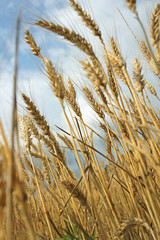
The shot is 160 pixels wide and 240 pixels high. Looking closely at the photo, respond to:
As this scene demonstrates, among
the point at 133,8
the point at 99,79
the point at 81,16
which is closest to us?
the point at 133,8

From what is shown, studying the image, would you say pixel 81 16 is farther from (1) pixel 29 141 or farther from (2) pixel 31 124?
(1) pixel 29 141

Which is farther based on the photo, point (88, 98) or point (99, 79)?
point (88, 98)

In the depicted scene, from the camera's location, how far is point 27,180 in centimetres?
231

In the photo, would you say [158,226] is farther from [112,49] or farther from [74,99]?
[112,49]

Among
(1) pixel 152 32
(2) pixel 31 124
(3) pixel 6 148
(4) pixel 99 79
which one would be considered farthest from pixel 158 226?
(2) pixel 31 124

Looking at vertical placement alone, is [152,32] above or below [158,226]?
above

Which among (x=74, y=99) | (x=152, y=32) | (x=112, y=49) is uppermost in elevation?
(x=112, y=49)

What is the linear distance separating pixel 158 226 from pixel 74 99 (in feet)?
3.66

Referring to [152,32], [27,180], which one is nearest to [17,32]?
[152,32]

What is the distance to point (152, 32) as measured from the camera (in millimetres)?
1149

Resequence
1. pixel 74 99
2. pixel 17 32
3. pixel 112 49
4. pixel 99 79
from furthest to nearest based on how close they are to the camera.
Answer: pixel 74 99 < pixel 112 49 < pixel 99 79 < pixel 17 32

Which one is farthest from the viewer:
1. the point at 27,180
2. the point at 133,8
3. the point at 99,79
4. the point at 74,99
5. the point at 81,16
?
the point at 27,180

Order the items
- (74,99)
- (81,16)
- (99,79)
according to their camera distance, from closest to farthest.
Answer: (99,79), (81,16), (74,99)

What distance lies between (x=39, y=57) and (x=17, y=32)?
1.06 metres
